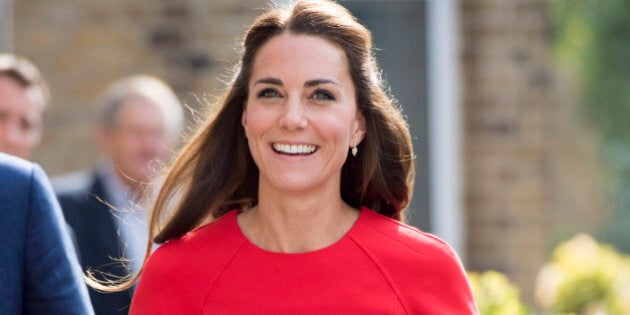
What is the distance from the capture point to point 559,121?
784 centimetres

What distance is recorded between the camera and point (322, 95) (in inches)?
151

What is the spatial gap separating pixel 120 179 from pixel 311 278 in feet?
8.85

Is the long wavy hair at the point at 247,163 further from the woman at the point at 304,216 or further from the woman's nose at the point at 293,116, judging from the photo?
the woman's nose at the point at 293,116

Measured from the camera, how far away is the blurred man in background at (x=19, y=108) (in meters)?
5.62

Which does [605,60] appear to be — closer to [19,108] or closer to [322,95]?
[19,108]

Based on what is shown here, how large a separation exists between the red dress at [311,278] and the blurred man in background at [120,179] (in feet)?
4.51

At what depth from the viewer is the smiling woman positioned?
3.75 m

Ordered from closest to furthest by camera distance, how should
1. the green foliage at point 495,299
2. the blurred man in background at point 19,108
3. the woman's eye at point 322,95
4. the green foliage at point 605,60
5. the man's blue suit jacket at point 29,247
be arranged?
1. the man's blue suit jacket at point 29,247
2. the woman's eye at point 322,95
3. the green foliage at point 495,299
4. the blurred man in background at point 19,108
5. the green foliage at point 605,60

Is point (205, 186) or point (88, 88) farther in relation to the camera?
point (88, 88)

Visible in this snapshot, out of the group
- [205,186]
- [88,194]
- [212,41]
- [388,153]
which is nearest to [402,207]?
[388,153]

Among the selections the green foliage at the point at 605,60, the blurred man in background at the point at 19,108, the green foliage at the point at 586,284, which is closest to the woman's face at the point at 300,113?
the green foliage at the point at 586,284

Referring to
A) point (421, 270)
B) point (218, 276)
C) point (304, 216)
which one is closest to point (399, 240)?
point (421, 270)

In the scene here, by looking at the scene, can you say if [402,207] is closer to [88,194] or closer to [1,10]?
[88,194]

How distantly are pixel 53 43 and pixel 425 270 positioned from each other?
4236 millimetres
